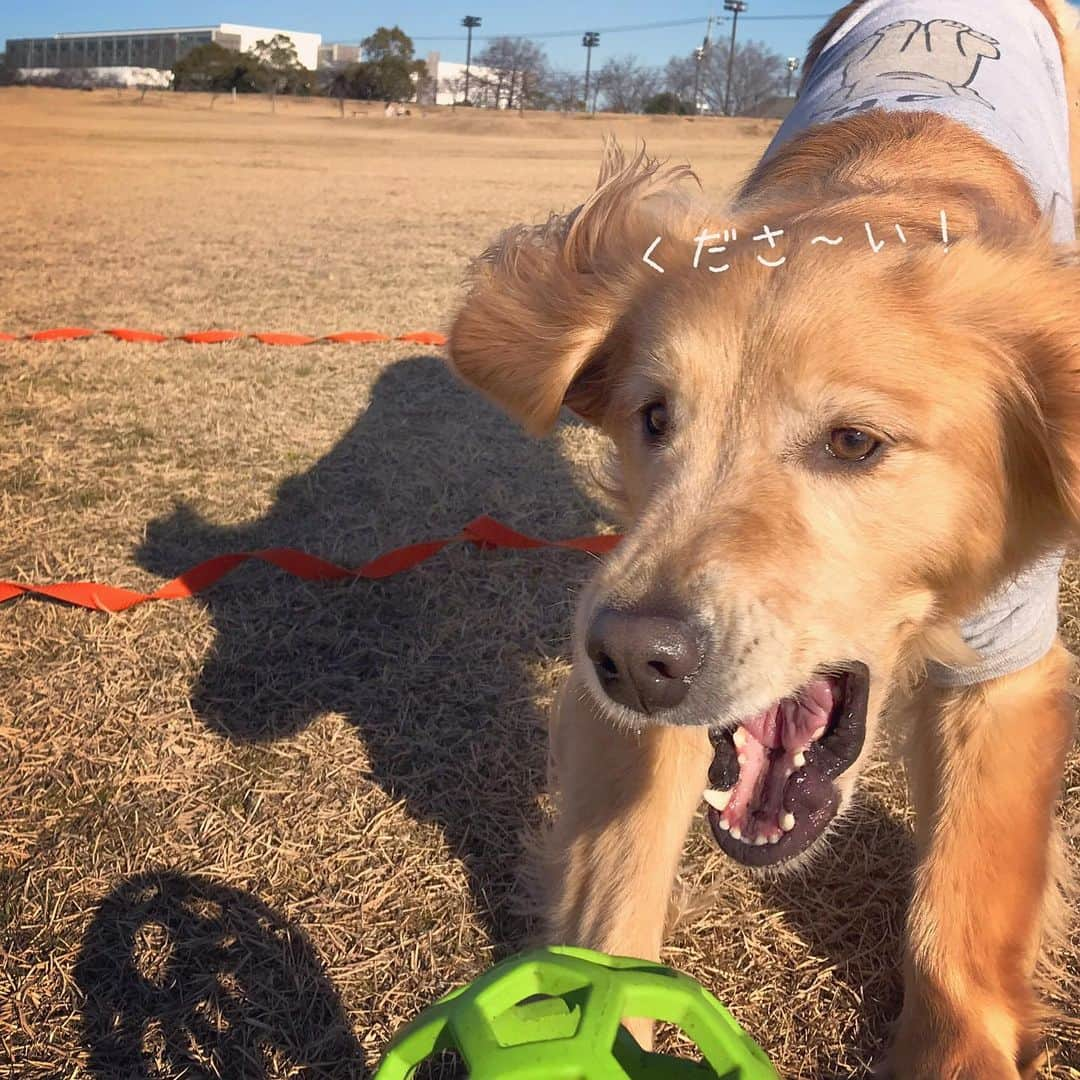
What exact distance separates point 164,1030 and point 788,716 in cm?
130

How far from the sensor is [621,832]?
2.09 m

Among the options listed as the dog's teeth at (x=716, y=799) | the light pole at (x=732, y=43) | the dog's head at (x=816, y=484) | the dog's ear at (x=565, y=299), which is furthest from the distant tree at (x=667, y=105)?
the dog's teeth at (x=716, y=799)

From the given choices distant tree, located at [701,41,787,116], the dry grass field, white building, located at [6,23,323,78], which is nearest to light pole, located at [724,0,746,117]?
distant tree, located at [701,41,787,116]

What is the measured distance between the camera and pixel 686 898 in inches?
87.7

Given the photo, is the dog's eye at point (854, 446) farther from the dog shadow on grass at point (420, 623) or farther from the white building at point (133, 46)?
the white building at point (133, 46)

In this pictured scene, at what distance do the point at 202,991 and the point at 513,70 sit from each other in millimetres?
91053

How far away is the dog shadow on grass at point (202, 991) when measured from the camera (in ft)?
5.98

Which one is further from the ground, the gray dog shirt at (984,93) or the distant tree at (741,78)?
the distant tree at (741,78)

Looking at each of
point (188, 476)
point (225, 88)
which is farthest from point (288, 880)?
point (225, 88)

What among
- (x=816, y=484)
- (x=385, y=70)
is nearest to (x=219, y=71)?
(x=385, y=70)

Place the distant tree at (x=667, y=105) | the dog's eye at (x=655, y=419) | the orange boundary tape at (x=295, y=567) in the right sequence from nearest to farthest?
the dog's eye at (x=655, y=419)
the orange boundary tape at (x=295, y=567)
the distant tree at (x=667, y=105)

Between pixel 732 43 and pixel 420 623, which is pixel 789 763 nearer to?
pixel 420 623

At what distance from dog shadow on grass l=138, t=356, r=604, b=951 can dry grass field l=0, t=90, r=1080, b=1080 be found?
1cm

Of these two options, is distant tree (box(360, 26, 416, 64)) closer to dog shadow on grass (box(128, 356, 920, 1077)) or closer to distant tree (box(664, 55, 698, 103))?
distant tree (box(664, 55, 698, 103))
